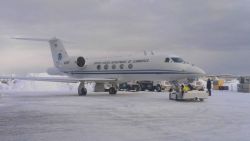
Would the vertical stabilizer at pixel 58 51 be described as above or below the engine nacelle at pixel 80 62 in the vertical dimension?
above

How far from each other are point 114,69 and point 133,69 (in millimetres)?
2145

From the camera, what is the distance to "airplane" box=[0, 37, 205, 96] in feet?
79.1

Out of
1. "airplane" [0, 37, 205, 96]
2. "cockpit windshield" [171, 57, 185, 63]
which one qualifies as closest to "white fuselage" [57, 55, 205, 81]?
"airplane" [0, 37, 205, 96]

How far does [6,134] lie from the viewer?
8.26 metres

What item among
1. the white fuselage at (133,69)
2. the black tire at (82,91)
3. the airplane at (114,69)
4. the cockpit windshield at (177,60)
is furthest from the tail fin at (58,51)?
the cockpit windshield at (177,60)

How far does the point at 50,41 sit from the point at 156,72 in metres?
12.9

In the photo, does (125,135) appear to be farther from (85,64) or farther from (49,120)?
(85,64)

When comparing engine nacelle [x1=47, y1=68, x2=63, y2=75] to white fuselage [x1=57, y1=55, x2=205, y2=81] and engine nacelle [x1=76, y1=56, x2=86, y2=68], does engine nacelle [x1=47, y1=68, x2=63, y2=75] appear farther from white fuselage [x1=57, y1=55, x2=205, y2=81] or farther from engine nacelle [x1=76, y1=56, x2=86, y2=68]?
engine nacelle [x1=76, y1=56, x2=86, y2=68]

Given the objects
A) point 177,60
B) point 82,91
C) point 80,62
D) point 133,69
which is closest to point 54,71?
point 80,62

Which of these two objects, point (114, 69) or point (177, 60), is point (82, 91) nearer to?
point (114, 69)

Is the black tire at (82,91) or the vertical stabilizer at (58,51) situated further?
the vertical stabilizer at (58,51)

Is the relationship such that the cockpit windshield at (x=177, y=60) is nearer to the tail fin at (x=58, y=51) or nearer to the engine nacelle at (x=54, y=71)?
the tail fin at (x=58, y=51)

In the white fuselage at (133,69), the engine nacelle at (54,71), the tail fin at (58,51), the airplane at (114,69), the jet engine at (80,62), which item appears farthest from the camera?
the engine nacelle at (54,71)

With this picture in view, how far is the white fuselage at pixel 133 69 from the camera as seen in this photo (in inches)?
941
